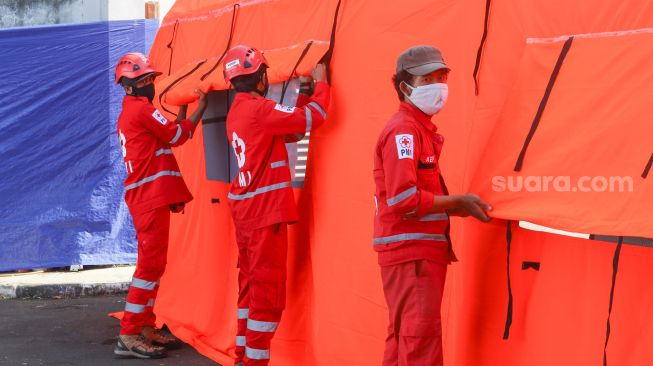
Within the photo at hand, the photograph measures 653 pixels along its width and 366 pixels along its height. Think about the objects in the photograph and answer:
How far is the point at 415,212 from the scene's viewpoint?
4.11 metres

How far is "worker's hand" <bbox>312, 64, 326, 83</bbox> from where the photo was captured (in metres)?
5.65

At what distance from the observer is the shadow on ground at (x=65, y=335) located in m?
6.83

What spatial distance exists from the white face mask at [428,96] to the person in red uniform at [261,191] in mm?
1435

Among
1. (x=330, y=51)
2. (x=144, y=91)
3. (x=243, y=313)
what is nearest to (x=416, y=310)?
(x=330, y=51)

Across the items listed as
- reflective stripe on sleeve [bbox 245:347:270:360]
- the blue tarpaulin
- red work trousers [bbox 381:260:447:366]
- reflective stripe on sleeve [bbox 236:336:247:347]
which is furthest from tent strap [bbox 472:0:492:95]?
the blue tarpaulin

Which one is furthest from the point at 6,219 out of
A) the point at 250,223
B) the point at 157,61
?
the point at 250,223

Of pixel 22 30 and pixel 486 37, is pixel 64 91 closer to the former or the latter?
pixel 22 30

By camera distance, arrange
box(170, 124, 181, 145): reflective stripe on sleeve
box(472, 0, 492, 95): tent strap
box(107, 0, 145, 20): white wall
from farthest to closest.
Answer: box(107, 0, 145, 20): white wall, box(170, 124, 181, 145): reflective stripe on sleeve, box(472, 0, 492, 95): tent strap

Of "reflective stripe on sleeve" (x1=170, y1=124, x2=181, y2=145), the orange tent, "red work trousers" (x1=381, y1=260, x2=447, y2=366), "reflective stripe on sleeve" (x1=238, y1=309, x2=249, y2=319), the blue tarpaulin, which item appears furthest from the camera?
the blue tarpaulin

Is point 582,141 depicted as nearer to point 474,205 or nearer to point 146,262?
point 474,205

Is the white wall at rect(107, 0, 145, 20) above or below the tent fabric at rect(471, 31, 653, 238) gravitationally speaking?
above

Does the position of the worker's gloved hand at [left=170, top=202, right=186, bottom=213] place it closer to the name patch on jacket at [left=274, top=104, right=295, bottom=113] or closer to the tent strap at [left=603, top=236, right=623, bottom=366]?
the name patch on jacket at [left=274, top=104, right=295, bottom=113]

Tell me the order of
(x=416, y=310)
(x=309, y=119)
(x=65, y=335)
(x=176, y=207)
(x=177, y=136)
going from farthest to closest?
(x=65, y=335)
(x=176, y=207)
(x=177, y=136)
(x=309, y=119)
(x=416, y=310)

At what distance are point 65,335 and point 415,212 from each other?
451 cm
